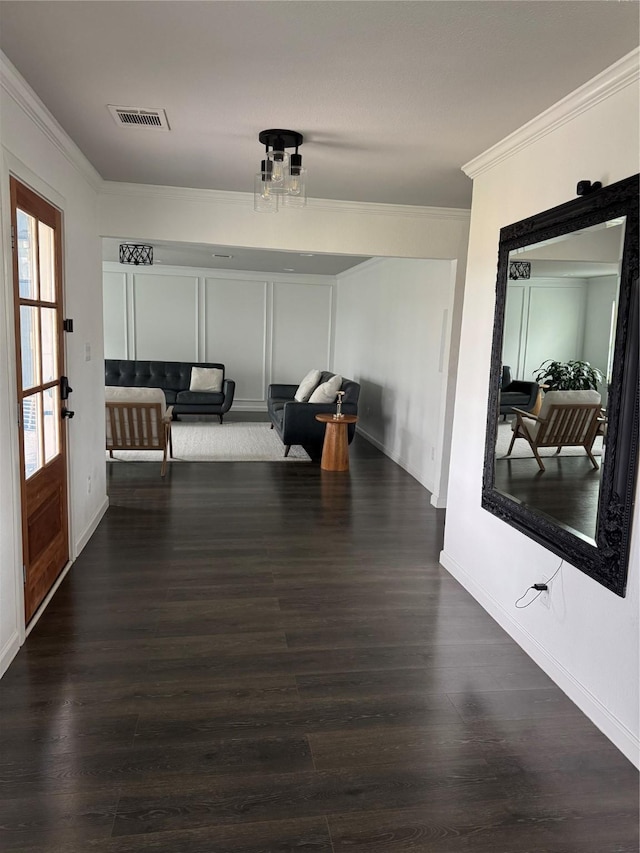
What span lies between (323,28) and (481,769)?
2.57 meters

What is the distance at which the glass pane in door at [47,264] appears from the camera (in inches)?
120

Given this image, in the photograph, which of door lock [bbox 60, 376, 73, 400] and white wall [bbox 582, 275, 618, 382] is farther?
door lock [bbox 60, 376, 73, 400]

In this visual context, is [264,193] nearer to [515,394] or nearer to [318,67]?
[318,67]

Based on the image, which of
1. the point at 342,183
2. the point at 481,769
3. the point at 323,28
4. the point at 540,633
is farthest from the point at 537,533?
the point at 342,183

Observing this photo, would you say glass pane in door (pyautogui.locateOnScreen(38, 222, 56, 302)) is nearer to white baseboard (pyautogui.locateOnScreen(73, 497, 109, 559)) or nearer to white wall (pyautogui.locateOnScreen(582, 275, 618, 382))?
white baseboard (pyautogui.locateOnScreen(73, 497, 109, 559))

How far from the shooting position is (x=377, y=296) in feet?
25.7

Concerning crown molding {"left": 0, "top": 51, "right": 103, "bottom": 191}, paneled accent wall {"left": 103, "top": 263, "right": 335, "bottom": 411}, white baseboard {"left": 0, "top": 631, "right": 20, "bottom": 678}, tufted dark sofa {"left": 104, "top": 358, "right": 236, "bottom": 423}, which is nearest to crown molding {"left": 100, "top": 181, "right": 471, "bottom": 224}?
crown molding {"left": 0, "top": 51, "right": 103, "bottom": 191}

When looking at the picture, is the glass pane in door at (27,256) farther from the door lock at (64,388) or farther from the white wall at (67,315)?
the door lock at (64,388)

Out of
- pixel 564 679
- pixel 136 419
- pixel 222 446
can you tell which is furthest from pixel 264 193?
pixel 222 446

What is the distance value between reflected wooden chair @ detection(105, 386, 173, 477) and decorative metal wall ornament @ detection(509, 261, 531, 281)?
381cm

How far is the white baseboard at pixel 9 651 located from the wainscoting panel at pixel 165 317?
26.1ft

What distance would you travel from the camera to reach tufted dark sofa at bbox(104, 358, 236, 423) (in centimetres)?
877

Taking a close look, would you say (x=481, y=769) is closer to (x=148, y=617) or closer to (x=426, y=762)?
(x=426, y=762)

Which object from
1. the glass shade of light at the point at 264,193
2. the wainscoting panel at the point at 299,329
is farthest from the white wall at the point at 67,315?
the wainscoting panel at the point at 299,329
